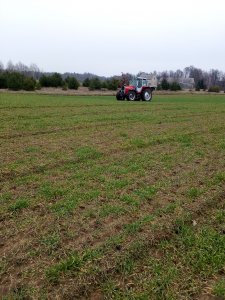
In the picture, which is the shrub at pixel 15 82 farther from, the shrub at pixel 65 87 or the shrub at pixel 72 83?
the shrub at pixel 72 83

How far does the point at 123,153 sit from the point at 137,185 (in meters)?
2.88

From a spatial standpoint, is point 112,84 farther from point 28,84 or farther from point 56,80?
point 28,84

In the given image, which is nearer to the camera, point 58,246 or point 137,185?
point 58,246

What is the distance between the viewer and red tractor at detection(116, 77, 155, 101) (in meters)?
32.5

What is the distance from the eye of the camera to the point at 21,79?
1821 inches

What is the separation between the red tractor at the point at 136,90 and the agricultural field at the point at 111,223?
23.4 m

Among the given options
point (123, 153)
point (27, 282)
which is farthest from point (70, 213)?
point (123, 153)

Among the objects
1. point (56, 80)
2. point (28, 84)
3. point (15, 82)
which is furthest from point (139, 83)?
point (56, 80)

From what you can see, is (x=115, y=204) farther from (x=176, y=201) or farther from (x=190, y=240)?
(x=190, y=240)

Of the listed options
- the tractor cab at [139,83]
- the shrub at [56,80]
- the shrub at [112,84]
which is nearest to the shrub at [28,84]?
the shrub at [56,80]

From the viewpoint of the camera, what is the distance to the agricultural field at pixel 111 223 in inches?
137

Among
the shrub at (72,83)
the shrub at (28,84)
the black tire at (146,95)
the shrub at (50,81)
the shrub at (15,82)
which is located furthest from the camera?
the shrub at (72,83)

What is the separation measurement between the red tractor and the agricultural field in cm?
2341

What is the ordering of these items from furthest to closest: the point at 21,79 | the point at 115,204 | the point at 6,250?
the point at 21,79, the point at 115,204, the point at 6,250
